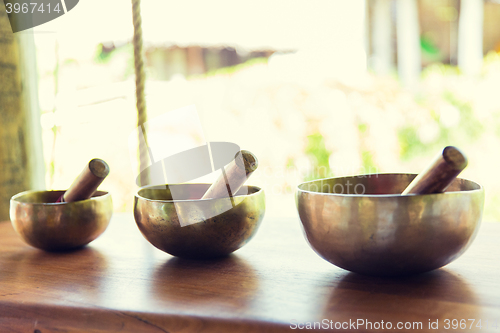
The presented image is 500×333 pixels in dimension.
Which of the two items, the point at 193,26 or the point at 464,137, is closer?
the point at 464,137

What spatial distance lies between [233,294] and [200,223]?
0.47ft

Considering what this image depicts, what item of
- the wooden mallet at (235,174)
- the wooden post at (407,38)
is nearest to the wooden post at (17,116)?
the wooden mallet at (235,174)

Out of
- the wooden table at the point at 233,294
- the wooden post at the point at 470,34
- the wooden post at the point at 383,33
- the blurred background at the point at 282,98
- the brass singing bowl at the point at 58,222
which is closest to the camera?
the wooden table at the point at 233,294

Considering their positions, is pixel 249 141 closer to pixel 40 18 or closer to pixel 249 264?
pixel 40 18

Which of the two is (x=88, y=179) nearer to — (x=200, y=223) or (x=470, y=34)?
(x=200, y=223)

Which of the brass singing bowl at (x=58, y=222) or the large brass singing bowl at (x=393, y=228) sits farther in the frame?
the brass singing bowl at (x=58, y=222)

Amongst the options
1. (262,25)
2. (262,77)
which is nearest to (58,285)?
(262,77)

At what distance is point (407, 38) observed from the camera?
171 inches

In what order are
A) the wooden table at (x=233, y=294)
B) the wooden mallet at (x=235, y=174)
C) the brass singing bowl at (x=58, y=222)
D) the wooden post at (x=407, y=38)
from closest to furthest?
the wooden table at (x=233, y=294) → the wooden mallet at (x=235, y=174) → the brass singing bowl at (x=58, y=222) → the wooden post at (x=407, y=38)

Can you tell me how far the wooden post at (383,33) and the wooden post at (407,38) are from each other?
119 mm

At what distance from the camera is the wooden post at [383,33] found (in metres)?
4.46

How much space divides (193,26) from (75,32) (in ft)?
4.26

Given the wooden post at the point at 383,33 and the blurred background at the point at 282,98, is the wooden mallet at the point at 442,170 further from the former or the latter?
the wooden post at the point at 383,33

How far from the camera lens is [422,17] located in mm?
4816
